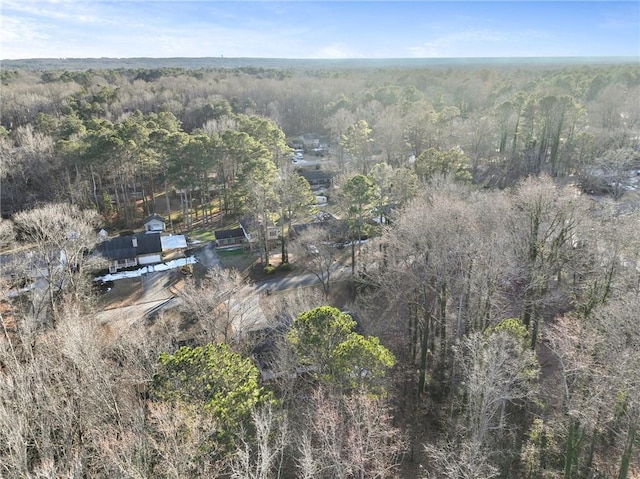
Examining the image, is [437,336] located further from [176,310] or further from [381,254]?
[176,310]

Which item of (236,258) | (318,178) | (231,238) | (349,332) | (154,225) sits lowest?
(236,258)

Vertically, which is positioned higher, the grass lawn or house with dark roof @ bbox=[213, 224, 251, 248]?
house with dark roof @ bbox=[213, 224, 251, 248]

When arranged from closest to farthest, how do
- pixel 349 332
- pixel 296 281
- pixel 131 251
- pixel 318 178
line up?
pixel 349 332 → pixel 296 281 → pixel 131 251 → pixel 318 178

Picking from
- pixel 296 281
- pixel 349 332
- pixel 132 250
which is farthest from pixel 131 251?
pixel 349 332

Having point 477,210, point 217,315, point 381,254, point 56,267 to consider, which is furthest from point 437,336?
point 56,267

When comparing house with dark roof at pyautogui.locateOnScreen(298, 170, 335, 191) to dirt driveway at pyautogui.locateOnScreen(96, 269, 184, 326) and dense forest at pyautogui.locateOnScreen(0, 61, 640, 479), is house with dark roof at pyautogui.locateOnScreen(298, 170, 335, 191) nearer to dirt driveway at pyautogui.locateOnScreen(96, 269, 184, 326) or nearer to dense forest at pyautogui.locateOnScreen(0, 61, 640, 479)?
dense forest at pyautogui.locateOnScreen(0, 61, 640, 479)

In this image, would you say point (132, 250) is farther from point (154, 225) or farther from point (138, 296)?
point (154, 225)

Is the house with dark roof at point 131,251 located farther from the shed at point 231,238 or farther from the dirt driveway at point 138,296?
the shed at point 231,238

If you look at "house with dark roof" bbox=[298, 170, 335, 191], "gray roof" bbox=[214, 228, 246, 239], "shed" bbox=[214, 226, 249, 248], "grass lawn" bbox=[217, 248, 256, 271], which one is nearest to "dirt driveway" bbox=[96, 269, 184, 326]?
"grass lawn" bbox=[217, 248, 256, 271]

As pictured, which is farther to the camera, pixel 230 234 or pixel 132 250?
pixel 230 234

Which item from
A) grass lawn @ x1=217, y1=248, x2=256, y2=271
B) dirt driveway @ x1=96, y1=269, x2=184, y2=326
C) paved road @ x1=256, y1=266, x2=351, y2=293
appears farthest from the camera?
grass lawn @ x1=217, y1=248, x2=256, y2=271
